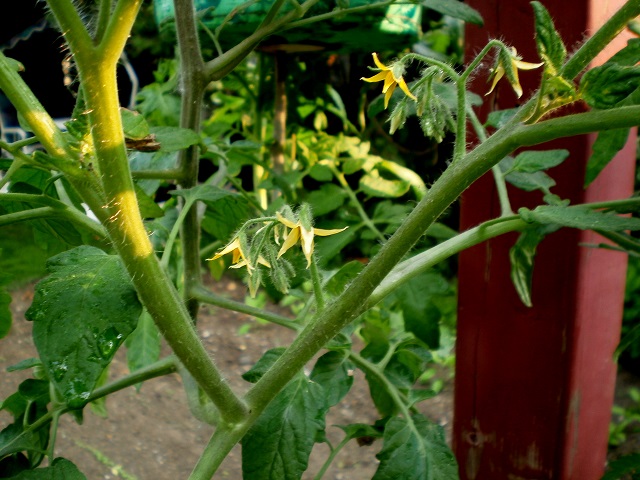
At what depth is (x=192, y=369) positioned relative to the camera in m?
0.60

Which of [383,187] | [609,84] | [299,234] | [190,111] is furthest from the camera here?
[383,187]

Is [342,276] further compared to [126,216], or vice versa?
[342,276]

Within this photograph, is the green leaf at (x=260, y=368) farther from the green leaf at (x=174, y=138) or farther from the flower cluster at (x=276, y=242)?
the green leaf at (x=174, y=138)

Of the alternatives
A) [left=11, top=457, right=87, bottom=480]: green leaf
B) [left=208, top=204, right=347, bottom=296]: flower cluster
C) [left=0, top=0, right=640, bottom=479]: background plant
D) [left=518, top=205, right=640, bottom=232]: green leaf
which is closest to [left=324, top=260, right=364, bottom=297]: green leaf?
[left=0, top=0, right=640, bottom=479]: background plant

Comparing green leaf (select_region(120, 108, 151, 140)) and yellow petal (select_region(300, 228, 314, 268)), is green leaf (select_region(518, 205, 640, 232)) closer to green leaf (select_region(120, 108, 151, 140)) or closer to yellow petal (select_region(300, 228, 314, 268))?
yellow petal (select_region(300, 228, 314, 268))

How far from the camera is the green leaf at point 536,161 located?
0.78 meters

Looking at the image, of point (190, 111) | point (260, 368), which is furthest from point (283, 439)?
point (190, 111)

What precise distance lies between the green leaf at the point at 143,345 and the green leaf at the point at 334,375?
0.35 metres

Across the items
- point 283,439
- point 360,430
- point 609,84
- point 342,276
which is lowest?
point 360,430

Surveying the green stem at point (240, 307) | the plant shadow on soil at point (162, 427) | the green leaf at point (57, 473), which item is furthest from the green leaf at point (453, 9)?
the plant shadow on soil at point (162, 427)

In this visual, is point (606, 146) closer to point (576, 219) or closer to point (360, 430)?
point (576, 219)

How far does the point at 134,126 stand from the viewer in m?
0.63

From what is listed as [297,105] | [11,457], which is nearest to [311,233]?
[11,457]

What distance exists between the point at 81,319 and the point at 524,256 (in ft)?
1.59
